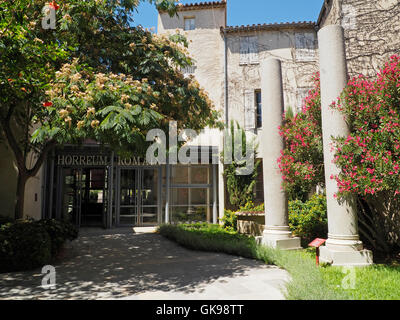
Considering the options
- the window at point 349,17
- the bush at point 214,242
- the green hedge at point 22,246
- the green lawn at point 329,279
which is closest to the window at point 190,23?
the window at point 349,17

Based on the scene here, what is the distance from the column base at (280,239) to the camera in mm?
7625

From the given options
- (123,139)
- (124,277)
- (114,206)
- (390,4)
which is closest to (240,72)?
(390,4)

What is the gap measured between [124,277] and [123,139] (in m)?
2.53

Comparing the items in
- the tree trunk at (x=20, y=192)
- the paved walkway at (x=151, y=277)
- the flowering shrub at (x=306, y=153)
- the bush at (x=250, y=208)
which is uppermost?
the flowering shrub at (x=306, y=153)

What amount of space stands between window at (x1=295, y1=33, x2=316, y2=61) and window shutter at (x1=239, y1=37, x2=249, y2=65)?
8.03ft

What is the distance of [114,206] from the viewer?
13.3 metres

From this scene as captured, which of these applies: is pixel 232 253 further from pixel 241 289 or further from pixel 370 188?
pixel 370 188

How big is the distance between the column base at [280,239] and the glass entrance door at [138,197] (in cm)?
682

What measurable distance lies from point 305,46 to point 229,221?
9.40m

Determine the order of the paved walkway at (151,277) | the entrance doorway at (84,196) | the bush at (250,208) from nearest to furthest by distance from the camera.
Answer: the paved walkway at (151,277) < the bush at (250,208) < the entrance doorway at (84,196)

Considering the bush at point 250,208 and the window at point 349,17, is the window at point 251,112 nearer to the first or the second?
the bush at point 250,208

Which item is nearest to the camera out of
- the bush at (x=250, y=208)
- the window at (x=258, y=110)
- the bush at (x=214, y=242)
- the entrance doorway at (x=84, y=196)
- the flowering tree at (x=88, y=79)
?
the flowering tree at (x=88, y=79)

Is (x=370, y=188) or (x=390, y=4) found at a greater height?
(x=390, y=4)

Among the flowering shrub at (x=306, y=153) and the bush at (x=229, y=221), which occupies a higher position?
the flowering shrub at (x=306, y=153)
